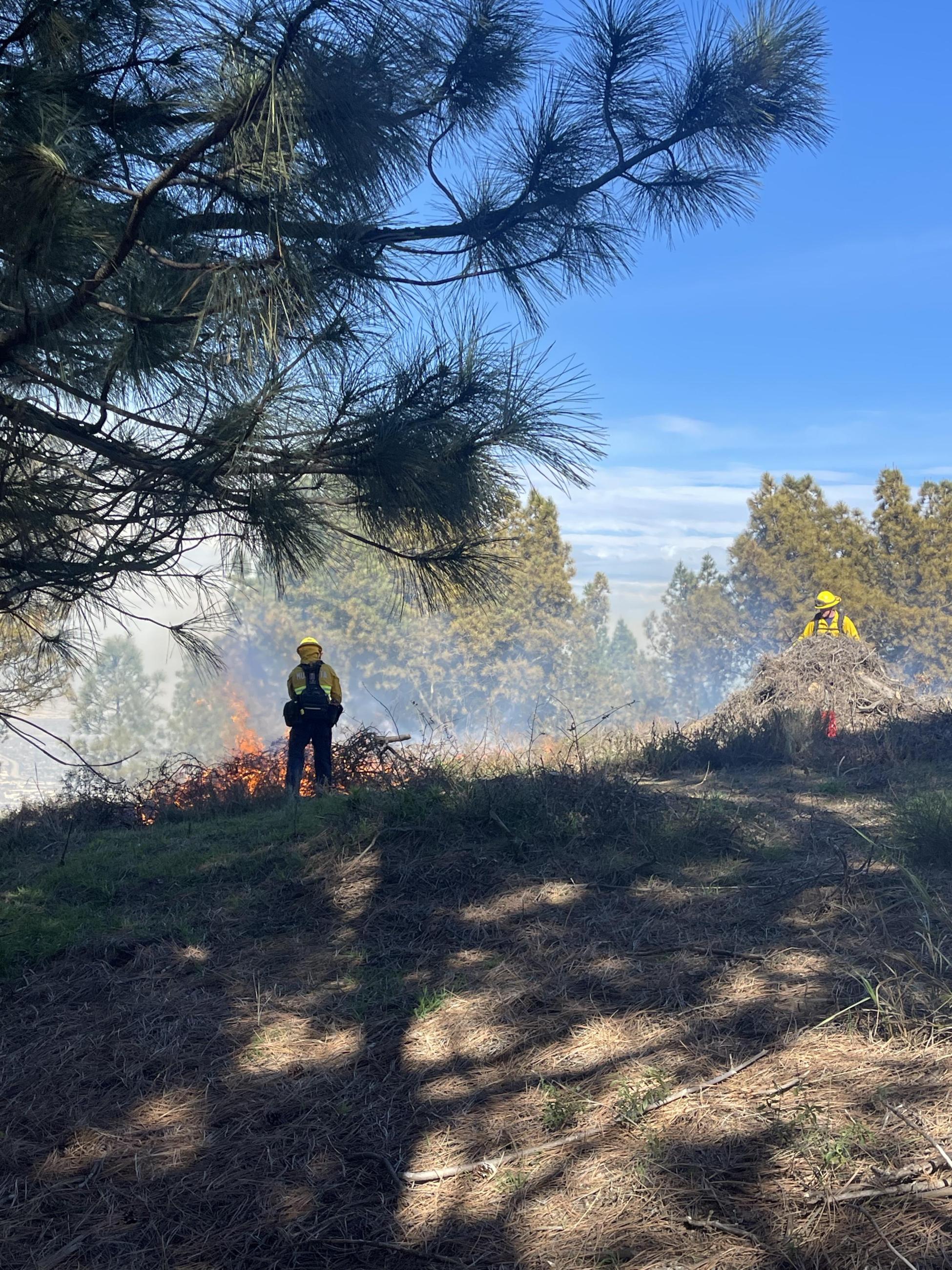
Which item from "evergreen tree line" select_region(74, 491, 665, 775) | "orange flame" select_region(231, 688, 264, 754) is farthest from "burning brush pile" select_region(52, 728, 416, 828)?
"orange flame" select_region(231, 688, 264, 754)

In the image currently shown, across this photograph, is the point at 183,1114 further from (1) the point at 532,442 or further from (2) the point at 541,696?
(2) the point at 541,696

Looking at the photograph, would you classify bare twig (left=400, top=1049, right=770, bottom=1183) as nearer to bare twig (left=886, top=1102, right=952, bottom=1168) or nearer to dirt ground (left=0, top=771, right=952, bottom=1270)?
dirt ground (left=0, top=771, right=952, bottom=1270)

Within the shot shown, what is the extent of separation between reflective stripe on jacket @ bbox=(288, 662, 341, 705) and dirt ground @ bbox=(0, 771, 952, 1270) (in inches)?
162

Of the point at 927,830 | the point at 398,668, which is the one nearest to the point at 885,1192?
the point at 927,830

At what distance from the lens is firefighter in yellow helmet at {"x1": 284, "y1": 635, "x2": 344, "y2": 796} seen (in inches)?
329

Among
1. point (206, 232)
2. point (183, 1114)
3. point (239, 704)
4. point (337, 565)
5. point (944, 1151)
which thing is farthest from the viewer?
point (239, 704)

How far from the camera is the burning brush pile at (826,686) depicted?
1033 cm

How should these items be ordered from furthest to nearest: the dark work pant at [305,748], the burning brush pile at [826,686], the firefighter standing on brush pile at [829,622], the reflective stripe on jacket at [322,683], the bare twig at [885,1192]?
the firefighter standing on brush pile at [829,622] < the burning brush pile at [826,686] < the reflective stripe on jacket at [322,683] < the dark work pant at [305,748] < the bare twig at [885,1192]

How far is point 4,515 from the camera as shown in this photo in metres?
3.69

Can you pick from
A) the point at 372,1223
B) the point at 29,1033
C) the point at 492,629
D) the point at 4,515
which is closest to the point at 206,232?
the point at 4,515

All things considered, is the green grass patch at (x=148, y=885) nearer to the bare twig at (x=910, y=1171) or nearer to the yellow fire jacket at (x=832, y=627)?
the bare twig at (x=910, y=1171)

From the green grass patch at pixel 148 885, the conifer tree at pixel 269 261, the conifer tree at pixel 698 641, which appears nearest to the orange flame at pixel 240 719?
the conifer tree at pixel 698 641

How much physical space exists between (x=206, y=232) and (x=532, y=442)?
165cm

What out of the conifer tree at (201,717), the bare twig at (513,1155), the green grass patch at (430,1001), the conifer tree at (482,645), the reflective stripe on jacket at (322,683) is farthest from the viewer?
the conifer tree at (201,717)
